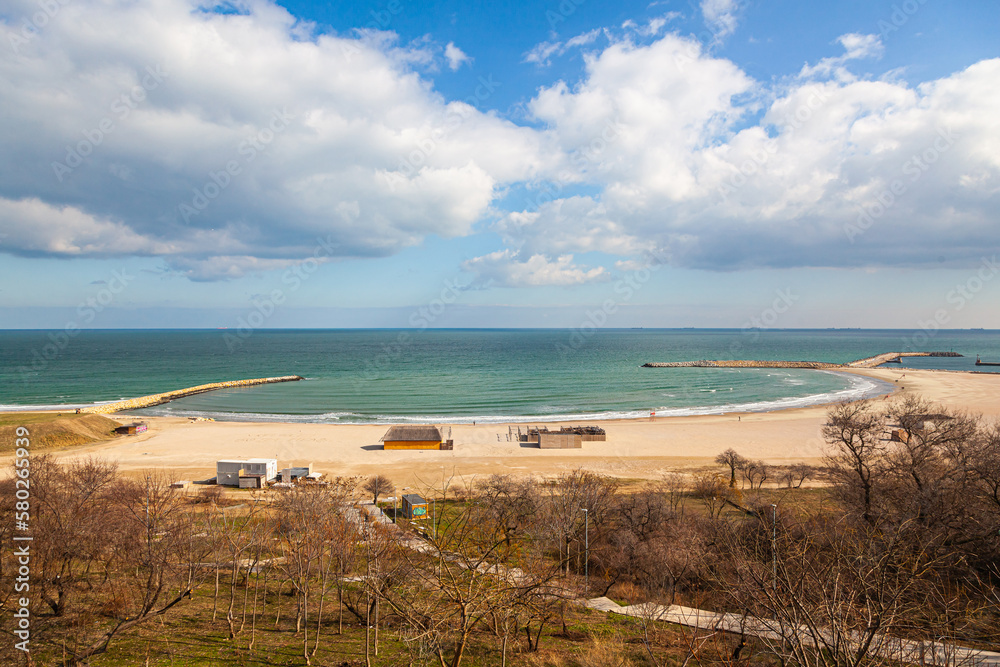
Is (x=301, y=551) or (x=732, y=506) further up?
(x=301, y=551)

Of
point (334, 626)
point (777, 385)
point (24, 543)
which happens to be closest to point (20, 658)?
point (24, 543)

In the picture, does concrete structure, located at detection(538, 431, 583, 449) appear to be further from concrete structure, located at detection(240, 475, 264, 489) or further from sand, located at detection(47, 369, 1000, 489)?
concrete structure, located at detection(240, 475, 264, 489)

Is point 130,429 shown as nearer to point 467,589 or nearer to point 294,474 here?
point 294,474

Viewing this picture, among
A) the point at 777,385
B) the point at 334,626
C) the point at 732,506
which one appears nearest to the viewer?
the point at 334,626

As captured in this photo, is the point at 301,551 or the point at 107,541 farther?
the point at 107,541

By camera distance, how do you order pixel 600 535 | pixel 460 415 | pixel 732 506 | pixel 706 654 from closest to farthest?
pixel 706 654 < pixel 600 535 < pixel 732 506 < pixel 460 415

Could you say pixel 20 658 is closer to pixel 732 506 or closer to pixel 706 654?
pixel 706 654
